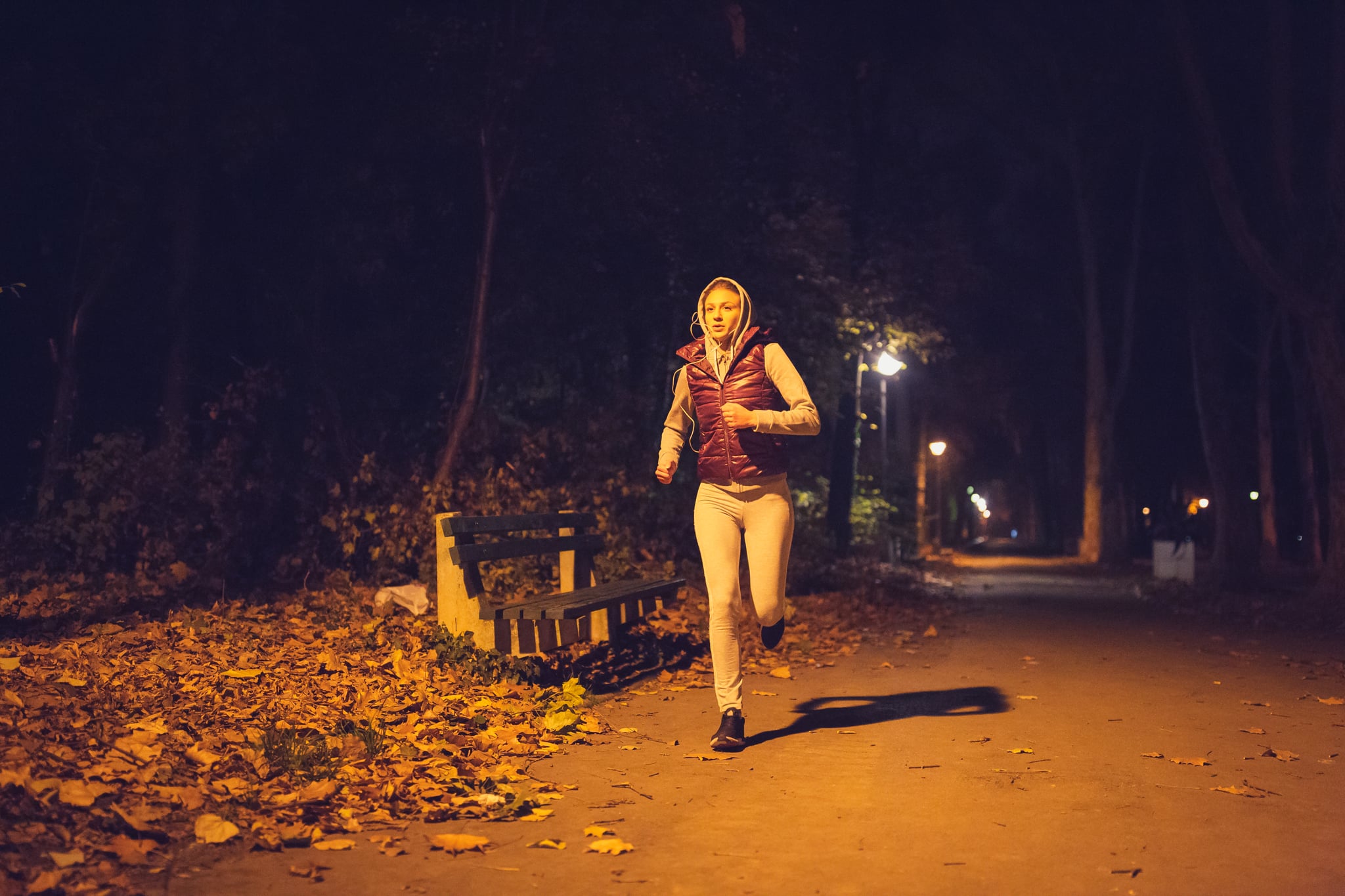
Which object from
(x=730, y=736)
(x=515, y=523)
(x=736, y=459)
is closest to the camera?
(x=730, y=736)

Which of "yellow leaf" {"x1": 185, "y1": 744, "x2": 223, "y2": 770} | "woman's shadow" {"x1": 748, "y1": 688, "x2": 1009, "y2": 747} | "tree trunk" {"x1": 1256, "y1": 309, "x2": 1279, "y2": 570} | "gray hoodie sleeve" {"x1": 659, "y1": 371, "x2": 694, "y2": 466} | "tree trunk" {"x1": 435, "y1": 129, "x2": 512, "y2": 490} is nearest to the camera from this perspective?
A: "yellow leaf" {"x1": 185, "y1": 744, "x2": 223, "y2": 770}

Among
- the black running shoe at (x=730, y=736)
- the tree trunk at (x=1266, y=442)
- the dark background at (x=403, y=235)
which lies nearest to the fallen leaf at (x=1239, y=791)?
the black running shoe at (x=730, y=736)

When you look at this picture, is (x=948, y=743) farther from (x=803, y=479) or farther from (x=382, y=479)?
Result: (x=803, y=479)

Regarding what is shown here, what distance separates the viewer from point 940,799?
5.44m

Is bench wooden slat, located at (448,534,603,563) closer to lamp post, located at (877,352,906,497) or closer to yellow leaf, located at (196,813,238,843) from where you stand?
yellow leaf, located at (196,813,238,843)

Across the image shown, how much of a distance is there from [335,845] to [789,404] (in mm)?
3314

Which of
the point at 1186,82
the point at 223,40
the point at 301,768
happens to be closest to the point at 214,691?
the point at 301,768

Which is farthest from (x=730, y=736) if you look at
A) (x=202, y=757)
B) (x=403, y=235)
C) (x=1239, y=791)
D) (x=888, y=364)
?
(x=888, y=364)

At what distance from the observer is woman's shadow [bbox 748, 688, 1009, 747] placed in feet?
24.1

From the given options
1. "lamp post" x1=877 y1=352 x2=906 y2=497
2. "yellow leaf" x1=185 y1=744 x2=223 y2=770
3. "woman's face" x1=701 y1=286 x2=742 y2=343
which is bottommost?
"yellow leaf" x1=185 y1=744 x2=223 y2=770

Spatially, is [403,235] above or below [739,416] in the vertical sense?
above

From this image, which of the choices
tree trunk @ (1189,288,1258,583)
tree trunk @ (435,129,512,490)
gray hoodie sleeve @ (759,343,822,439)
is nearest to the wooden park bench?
gray hoodie sleeve @ (759,343,822,439)

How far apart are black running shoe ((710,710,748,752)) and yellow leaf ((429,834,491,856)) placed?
2.01 metres

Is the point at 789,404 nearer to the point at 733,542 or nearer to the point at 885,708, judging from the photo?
the point at 733,542
